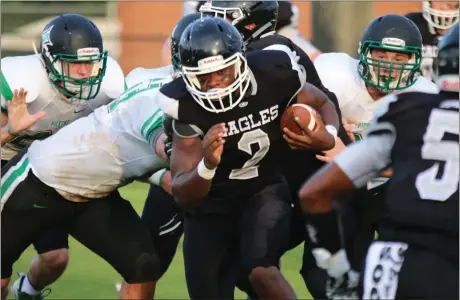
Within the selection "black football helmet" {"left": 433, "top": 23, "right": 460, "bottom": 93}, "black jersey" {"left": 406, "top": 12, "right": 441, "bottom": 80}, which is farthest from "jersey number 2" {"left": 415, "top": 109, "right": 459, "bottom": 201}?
"black jersey" {"left": 406, "top": 12, "right": 441, "bottom": 80}

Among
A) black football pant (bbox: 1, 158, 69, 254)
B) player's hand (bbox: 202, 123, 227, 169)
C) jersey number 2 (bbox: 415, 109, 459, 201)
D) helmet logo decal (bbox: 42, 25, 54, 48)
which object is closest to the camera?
jersey number 2 (bbox: 415, 109, 459, 201)

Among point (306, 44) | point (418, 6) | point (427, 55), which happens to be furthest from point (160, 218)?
point (418, 6)

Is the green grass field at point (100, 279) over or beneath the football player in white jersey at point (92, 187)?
beneath

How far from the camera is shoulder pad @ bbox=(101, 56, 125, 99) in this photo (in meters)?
5.75

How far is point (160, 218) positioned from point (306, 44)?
4.32m

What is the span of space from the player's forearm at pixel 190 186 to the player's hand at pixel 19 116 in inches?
46.9

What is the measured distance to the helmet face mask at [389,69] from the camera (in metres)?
5.35

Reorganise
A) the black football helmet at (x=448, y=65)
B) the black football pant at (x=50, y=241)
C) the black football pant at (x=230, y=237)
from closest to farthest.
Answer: the black football helmet at (x=448, y=65) → the black football pant at (x=230, y=237) → the black football pant at (x=50, y=241)

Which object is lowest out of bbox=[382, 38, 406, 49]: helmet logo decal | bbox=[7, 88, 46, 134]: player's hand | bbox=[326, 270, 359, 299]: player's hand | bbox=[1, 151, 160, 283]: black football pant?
bbox=[1, 151, 160, 283]: black football pant

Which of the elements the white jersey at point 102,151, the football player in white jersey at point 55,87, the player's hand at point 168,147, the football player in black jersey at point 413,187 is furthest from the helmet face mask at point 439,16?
the football player in black jersey at point 413,187

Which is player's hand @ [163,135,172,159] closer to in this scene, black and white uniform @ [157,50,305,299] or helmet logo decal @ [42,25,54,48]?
black and white uniform @ [157,50,305,299]

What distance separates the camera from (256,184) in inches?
191

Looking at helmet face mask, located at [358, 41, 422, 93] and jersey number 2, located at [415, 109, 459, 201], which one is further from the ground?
jersey number 2, located at [415, 109, 459, 201]

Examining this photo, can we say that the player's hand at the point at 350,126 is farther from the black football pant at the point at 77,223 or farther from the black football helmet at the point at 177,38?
the black football pant at the point at 77,223
